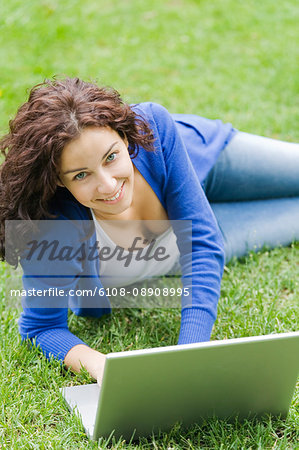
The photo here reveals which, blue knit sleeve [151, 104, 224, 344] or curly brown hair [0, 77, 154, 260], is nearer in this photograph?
curly brown hair [0, 77, 154, 260]

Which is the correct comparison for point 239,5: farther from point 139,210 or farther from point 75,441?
point 75,441

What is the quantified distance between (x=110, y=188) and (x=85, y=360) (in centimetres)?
53

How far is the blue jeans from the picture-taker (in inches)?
98.0

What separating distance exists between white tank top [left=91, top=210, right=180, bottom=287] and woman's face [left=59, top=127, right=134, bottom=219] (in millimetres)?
213

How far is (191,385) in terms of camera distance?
148 cm

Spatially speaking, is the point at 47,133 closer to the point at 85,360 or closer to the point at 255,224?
the point at 85,360

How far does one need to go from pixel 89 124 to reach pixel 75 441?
844mm

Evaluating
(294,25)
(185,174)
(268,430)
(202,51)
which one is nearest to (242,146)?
(185,174)

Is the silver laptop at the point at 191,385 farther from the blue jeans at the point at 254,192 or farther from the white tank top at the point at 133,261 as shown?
the blue jeans at the point at 254,192

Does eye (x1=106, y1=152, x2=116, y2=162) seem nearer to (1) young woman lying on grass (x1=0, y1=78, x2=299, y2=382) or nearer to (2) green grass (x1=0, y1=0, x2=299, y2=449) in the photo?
(1) young woman lying on grass (x1=0, y1=78, x2=299, y2=382)

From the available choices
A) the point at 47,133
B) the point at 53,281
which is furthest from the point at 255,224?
the point at 47,133

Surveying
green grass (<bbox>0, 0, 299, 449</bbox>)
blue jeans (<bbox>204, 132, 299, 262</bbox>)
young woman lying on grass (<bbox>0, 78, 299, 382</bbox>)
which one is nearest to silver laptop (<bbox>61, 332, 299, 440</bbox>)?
green grass (<bbox>0, 0, 299, 449</bbox>)

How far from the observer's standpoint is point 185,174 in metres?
1.96

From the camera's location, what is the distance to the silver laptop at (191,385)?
53.7 inches
